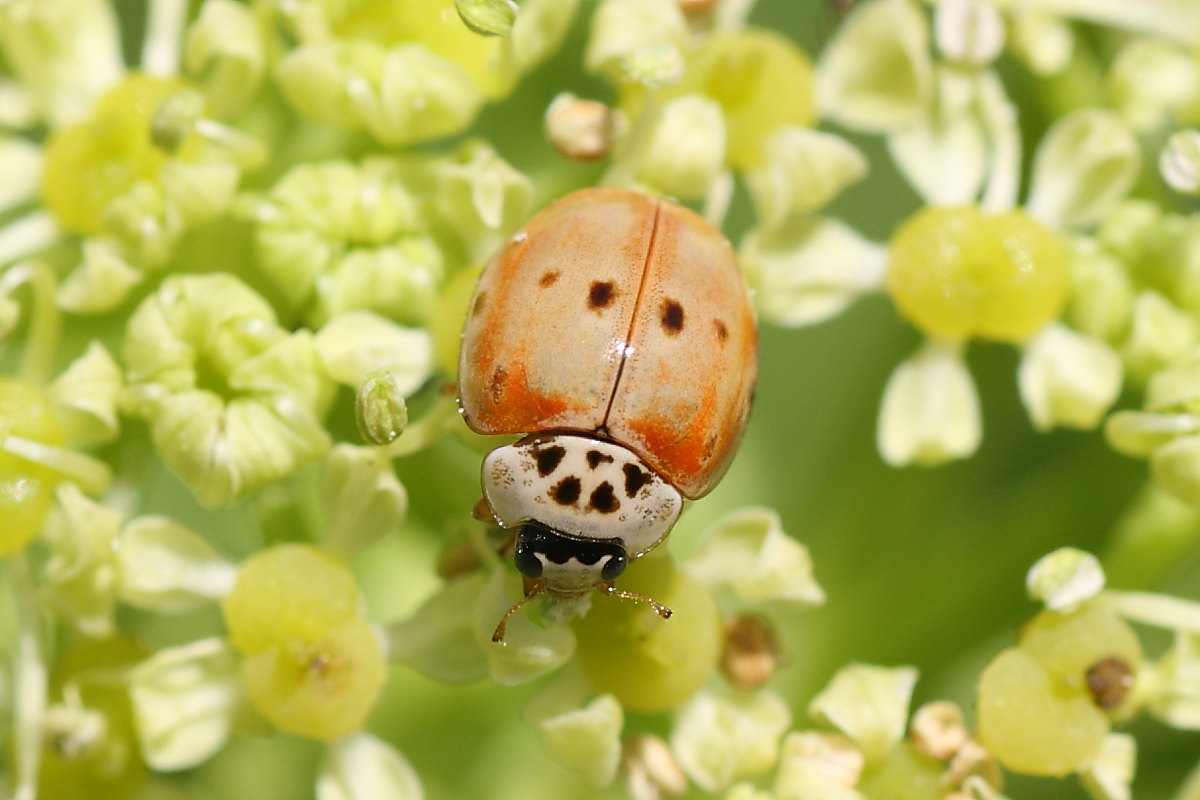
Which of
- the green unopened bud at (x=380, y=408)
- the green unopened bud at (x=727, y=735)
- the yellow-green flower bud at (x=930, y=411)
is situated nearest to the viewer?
the green unopened bud at (x=380, y=408)

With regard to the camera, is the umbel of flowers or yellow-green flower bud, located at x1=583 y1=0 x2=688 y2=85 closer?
the umbel of flowers

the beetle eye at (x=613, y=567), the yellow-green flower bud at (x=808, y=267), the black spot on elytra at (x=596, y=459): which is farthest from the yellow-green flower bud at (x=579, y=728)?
the yellow-green flower bud at (x=808, y=267)

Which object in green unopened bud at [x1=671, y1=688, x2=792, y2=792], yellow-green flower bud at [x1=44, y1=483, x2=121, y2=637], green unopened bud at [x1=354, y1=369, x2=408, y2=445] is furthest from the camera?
green unopened bud at [x1=671, y1=688, x2=792, y2=792]

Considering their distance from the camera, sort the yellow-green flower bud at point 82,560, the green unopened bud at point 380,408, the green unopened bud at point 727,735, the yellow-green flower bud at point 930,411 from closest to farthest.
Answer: the green unopened bud at point 380,408 → the yellow-green flower bud at point 82,560 → the green unopened bud at point 727,735 → the yellow-green flower bud at point 930,411

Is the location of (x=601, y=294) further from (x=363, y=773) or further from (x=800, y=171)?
(x=363, y=773)

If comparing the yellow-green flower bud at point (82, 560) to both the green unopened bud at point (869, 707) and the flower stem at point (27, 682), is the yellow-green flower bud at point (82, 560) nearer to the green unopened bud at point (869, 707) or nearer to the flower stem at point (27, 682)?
the flower stem at point (27, 682)

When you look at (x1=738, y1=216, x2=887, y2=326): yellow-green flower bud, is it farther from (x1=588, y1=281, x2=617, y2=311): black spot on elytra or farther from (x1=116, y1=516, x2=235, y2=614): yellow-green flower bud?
(x1=116, y1=516, x2=235, y2=614): yellow-green flower bud

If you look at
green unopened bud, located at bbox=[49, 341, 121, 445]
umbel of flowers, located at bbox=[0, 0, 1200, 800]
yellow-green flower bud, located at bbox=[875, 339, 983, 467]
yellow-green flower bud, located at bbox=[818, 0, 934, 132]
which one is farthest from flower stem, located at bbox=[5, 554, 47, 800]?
yellow-green flower bud, located at bbox=[818, 0, 934, 132]
